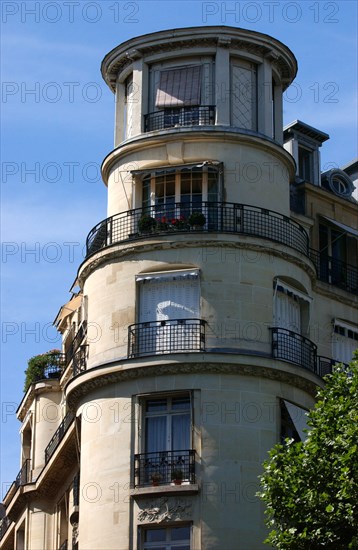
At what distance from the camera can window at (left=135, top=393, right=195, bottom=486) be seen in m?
45.7

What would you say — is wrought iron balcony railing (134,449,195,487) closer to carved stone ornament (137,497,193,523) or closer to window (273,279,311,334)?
carved stone ornament (137,497,193,523)

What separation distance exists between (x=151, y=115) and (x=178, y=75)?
1504 millimetres

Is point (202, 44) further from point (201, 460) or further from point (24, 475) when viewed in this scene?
point (24, 475)

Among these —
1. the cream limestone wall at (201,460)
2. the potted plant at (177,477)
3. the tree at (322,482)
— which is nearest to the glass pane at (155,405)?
the cream limestone wall at (201,460)

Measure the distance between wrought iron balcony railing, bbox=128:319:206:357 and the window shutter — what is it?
24.4 ft

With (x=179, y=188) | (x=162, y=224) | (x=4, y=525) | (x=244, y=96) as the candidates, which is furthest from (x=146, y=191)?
(x=4, y=525)

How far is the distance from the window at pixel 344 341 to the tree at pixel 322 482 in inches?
395

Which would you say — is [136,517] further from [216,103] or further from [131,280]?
[216,103]

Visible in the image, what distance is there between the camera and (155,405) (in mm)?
47031

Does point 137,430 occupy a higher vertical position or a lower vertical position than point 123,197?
lower

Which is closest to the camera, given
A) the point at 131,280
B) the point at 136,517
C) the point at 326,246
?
the point at 136,517

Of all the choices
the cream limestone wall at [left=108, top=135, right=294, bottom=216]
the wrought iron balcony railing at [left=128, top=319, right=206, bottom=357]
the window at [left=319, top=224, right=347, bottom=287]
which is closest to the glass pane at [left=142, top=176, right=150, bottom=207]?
the cream limestone wall at [left=108, top=135, right=294, bottom=216]

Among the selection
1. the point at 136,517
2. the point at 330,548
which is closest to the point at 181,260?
the point at 136,517

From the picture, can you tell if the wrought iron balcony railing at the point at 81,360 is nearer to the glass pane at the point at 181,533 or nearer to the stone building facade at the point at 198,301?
the stone building facade at the point at 198,301
